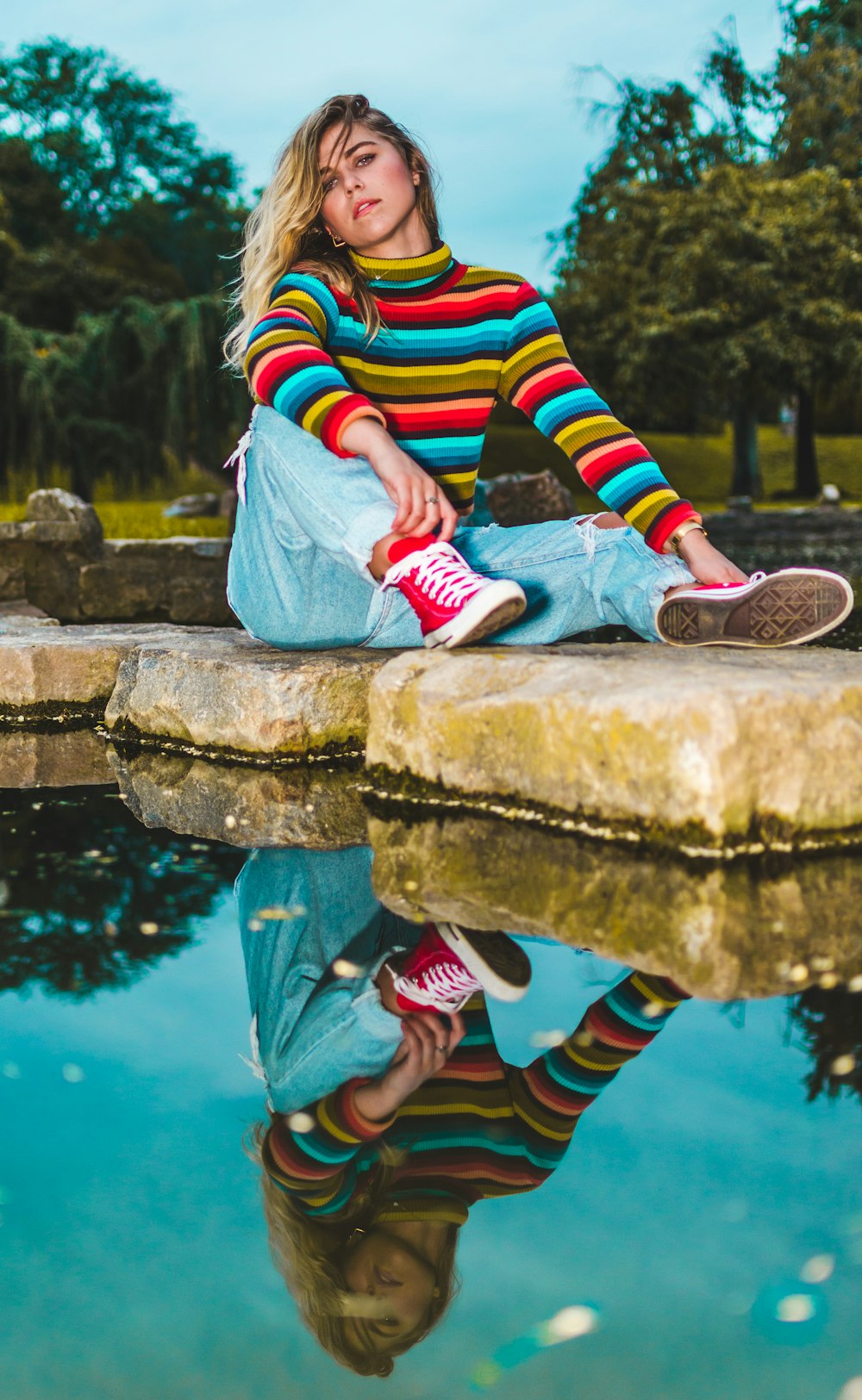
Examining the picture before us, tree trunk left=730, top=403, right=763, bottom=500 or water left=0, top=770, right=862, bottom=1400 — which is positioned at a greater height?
tree trunk left=730, top=403, right=763, bottom=500

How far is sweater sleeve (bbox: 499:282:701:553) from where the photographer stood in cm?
274

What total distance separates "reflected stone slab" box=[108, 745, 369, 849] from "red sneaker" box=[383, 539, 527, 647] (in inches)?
17.9

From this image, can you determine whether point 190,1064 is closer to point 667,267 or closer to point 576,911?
point 576,911

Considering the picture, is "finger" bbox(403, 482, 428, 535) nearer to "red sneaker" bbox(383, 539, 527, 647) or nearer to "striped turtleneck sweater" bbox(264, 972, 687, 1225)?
"red sneaker" bbox(383, 539, 527, 647)

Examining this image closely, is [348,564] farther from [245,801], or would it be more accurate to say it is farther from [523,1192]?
[523,1192]

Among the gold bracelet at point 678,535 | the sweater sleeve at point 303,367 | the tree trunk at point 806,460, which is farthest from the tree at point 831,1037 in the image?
the tree trunk at point 806,460

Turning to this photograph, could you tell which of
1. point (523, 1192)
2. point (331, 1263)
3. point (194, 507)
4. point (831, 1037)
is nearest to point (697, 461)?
point (194, 507)

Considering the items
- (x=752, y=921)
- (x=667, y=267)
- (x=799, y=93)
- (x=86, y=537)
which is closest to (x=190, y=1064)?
(x=752, y=921)

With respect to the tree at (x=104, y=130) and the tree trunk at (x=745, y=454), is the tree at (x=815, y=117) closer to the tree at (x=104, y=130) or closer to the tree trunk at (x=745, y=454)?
the tree trunk at (x=745, y=454)

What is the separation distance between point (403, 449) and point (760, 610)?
0.94 meters

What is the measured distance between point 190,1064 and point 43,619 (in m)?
3.39

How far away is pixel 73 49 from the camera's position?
38.9 m

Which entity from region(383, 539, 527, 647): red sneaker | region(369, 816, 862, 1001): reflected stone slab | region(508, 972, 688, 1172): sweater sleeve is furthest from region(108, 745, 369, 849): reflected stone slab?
region(508, 972, 688, 1172): sweater sleeve

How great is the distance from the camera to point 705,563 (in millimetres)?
2656
